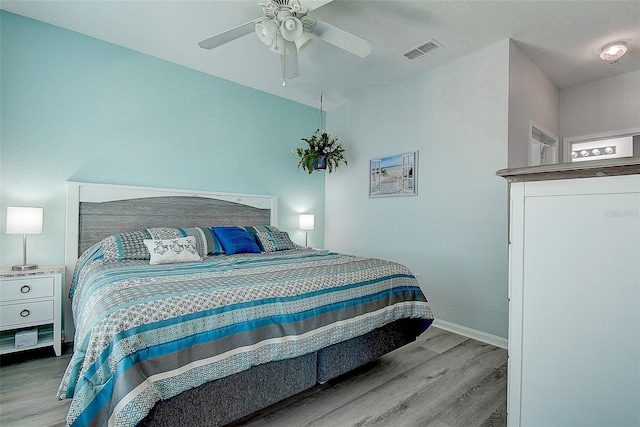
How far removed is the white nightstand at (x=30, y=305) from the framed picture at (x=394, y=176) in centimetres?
325

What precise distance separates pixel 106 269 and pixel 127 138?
1.58 metres

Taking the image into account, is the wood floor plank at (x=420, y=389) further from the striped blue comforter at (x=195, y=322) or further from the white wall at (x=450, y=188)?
the white wall at (x=450, y=188)

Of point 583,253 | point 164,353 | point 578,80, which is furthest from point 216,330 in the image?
point 578,80

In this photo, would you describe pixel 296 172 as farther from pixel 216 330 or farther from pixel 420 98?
pixel 216 330

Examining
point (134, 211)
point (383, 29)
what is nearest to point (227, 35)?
point (383, 29)

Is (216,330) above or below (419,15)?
below

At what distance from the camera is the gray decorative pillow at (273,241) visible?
3230 mm

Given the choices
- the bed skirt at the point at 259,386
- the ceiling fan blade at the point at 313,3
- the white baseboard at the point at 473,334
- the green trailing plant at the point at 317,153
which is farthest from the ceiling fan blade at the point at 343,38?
the white baseboard at the point at 473,334

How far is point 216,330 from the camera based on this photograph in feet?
4.56

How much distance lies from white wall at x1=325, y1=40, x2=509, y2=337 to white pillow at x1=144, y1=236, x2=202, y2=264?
2.25 m

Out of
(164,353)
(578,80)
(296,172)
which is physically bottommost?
(164,353)

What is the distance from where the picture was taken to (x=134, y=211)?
302 cm

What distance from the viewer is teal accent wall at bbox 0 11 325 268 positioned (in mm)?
2508

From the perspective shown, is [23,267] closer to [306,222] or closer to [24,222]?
[24,222]
